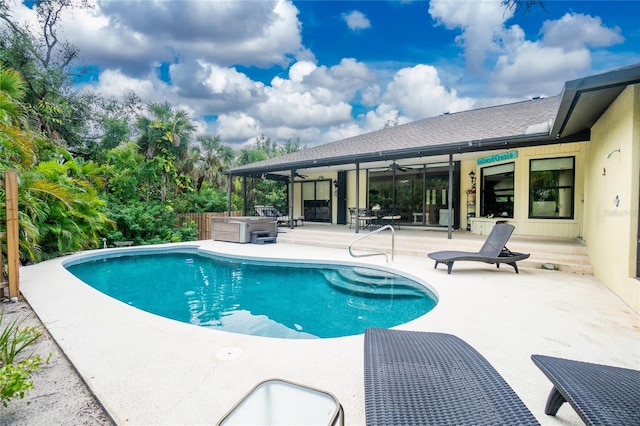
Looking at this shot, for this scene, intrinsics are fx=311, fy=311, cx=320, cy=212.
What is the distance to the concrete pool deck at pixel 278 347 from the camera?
7.47 feet

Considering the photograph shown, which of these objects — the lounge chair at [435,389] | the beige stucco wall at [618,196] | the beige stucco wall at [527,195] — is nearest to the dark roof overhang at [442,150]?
the beige stucco wall at [527,195]

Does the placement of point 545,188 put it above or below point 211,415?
above

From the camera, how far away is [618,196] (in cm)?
475

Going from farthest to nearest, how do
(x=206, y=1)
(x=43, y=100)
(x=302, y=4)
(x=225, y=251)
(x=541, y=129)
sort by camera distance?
(x=43, y=100) → (x=302, y=4) → (x=225, y=251) → (x=206, y=1) → (x=541, y=129)

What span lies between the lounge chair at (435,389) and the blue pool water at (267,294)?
88.8 inches

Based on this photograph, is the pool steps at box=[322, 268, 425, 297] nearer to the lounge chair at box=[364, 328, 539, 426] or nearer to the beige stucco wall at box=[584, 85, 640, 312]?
the beige stucco wall at box=[584, 85, 640, 312]

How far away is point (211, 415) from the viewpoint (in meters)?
2.08

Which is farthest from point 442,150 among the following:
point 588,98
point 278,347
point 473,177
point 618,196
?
point 278,347

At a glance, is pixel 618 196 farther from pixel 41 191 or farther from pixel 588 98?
pixel 41 191

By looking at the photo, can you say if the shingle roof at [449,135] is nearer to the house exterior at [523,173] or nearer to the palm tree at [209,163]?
the house exterior at [523,173]

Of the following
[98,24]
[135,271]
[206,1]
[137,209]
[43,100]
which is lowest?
[135,271]

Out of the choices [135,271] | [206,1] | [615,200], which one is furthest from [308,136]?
[615,200]

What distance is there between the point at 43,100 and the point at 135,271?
35.9 ft

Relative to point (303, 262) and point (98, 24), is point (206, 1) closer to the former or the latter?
point (303, 262)
